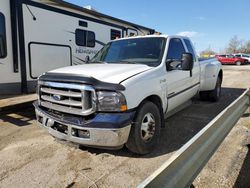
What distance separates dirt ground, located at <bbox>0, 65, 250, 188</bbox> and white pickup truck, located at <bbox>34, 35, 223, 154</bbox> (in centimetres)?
33

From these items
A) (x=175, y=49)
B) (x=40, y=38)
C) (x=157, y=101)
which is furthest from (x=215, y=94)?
(x=40, y=38)

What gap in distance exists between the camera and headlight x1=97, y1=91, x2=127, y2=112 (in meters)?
3.12

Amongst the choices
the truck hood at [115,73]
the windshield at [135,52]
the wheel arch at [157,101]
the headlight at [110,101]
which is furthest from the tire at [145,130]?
the windshield at [135,52]

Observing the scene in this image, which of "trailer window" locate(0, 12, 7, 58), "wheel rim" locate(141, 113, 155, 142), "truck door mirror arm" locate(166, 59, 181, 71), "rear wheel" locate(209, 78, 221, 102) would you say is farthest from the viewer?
"rear wheel" locate(209, 78, 221, 102)

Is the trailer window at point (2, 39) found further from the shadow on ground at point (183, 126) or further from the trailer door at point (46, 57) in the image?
the shadow on ground at point (183, 126)

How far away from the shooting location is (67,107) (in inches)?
134

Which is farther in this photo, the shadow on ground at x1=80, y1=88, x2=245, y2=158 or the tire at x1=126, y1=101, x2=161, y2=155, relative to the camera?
the shadow on ground at x1=80, y1=88, x2=245, y2=158

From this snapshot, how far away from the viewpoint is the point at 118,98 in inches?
123

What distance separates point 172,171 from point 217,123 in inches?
50.8

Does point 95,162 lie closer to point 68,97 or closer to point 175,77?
point 68,97

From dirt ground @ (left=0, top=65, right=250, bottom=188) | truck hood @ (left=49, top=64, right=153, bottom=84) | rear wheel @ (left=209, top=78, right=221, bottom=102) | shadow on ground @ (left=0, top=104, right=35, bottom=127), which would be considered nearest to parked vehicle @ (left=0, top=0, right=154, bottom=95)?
shadow on ground @ (left=0, top=104, right=35, bottom=127)

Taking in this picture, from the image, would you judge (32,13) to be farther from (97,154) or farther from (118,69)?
(97,154)

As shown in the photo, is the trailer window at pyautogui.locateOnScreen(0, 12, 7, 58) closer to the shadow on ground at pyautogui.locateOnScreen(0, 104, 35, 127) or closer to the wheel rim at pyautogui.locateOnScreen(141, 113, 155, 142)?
the shadow on ground at pyautogui.locateOnScreen(0, 104, 35, 127)

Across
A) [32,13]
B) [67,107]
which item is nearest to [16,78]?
[32,13]
